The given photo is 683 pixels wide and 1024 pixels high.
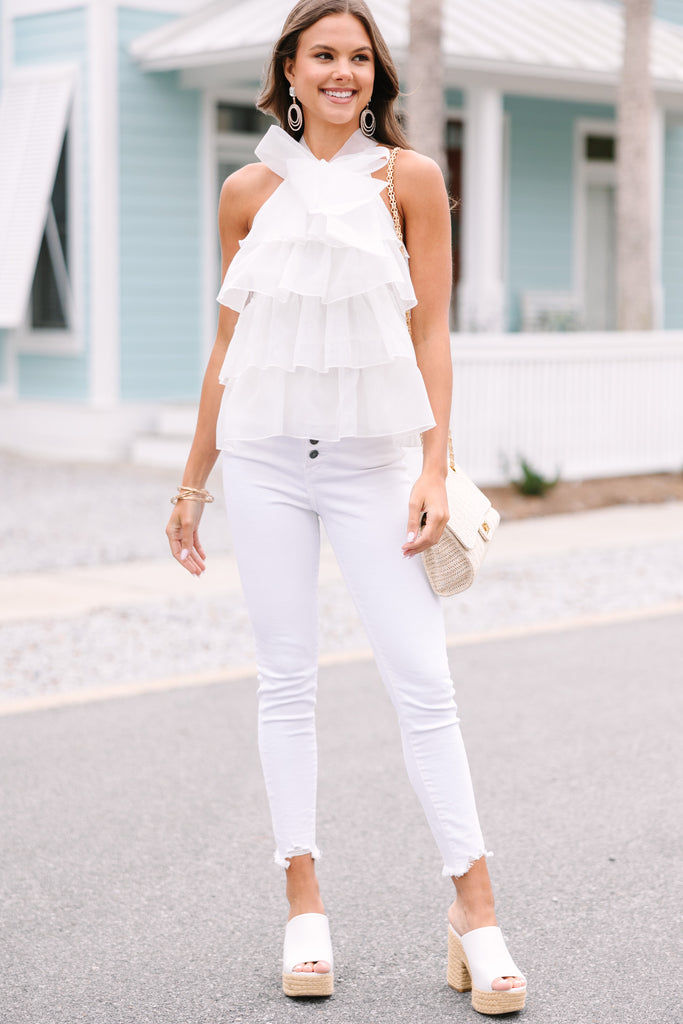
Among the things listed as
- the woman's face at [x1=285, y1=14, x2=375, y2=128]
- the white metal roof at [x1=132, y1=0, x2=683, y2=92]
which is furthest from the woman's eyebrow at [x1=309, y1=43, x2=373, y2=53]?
the white metal roof at [x1=132, y1=0, x2=683, y2=92]

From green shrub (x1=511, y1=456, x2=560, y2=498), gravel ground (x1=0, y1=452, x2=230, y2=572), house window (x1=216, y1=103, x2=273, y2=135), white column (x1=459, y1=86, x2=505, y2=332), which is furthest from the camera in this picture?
house window (x1=216, y1=103, x2=273, y2=135)

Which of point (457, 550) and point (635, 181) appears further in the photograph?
point (635, 181)

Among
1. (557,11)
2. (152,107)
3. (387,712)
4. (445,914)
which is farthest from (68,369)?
(445,914)

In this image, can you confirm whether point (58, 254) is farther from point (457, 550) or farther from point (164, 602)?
point (457, 550)

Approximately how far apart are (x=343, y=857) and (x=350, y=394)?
162 centimetres

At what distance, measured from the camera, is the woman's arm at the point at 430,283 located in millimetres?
3107

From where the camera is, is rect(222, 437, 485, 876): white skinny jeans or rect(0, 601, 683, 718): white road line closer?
rect(222, 437, 485, 876): white skinny jeans

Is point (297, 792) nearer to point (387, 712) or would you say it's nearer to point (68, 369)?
point (387, 712)

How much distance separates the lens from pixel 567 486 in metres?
12.0

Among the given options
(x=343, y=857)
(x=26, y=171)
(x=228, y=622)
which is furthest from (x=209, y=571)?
(x=26, y=171)

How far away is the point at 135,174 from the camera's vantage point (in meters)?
14.2

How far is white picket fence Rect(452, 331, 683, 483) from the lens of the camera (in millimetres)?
11523

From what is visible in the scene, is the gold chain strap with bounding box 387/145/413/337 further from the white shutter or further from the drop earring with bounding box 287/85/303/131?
the white shutter

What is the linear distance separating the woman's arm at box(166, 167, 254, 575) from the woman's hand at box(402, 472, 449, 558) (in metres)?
0.51
